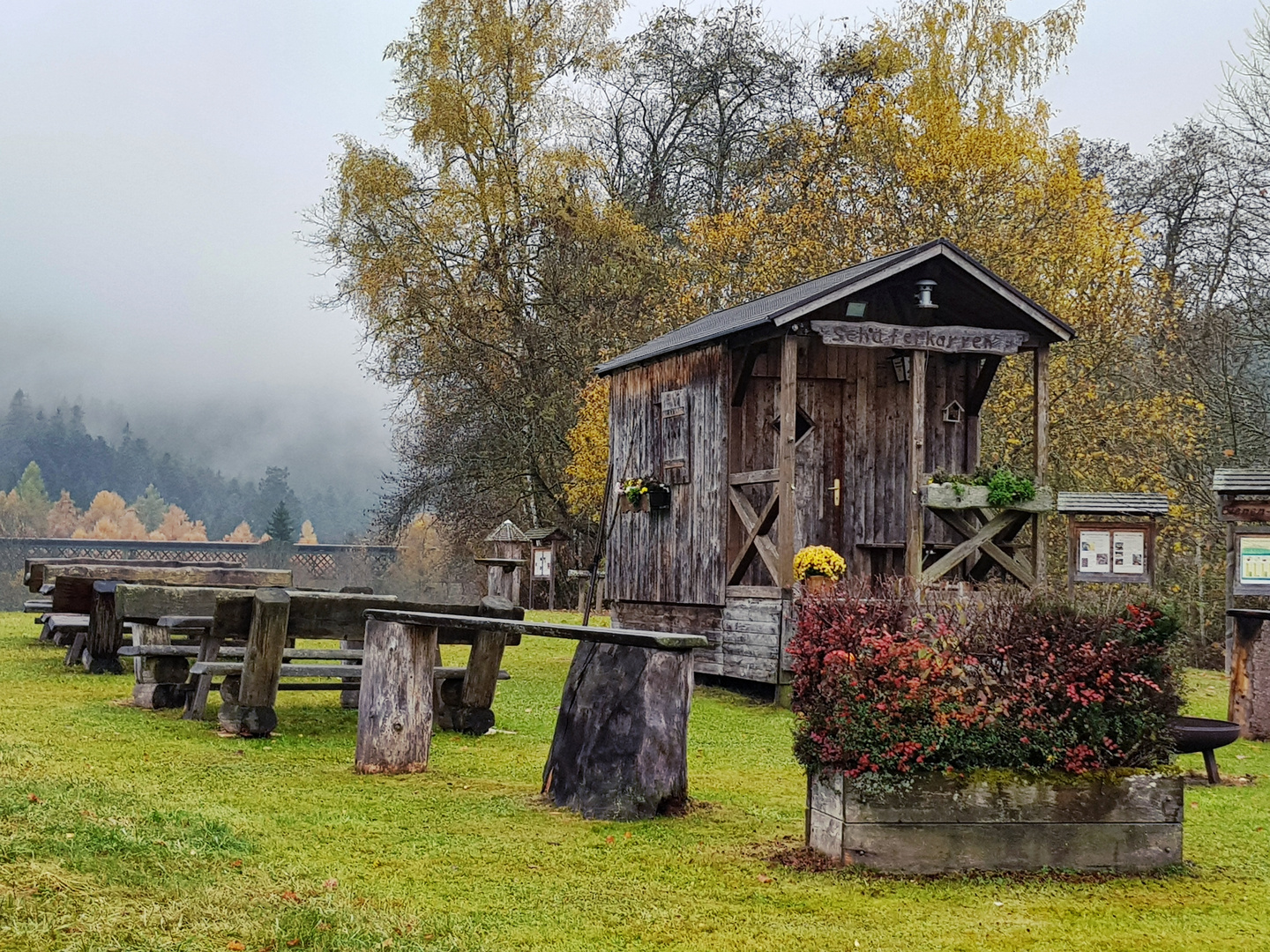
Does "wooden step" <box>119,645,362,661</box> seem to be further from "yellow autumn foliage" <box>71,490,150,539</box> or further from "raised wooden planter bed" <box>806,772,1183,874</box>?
"yellow autumn foliage" <box>71,490,150,539</box>

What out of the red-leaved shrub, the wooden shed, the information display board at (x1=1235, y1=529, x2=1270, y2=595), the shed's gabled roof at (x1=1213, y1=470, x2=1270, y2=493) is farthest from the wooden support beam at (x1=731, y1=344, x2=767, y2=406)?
the red-leaved shrub

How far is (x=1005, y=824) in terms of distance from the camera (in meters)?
6.08

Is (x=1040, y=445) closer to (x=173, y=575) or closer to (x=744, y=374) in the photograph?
(x=744, y=374)

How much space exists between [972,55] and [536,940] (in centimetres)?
2811

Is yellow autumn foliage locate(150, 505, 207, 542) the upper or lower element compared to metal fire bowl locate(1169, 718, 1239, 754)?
upper

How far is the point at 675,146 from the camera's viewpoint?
36.5m

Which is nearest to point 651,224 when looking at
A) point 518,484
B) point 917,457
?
point 518,484

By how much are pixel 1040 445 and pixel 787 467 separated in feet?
11.9

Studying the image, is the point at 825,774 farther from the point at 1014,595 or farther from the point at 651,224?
the point at 651,224

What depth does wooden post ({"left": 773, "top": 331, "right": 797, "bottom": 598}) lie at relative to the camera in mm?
14000

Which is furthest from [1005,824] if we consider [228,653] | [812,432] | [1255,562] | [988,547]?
[812,432]

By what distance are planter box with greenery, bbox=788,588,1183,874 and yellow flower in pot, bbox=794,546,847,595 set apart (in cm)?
715

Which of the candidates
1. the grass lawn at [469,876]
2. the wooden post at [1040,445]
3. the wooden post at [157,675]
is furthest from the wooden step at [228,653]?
the wooden post at [1040,445]

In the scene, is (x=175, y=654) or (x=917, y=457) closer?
(x=175, y=654)
